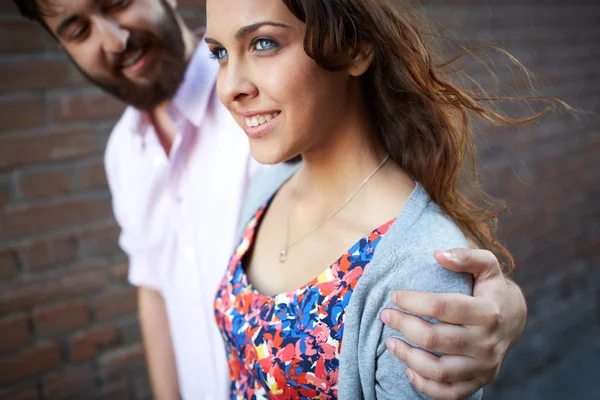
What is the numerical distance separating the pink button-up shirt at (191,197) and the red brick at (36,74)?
191 mm

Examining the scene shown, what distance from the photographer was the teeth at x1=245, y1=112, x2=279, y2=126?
1142 mm

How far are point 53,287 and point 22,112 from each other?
0.50m

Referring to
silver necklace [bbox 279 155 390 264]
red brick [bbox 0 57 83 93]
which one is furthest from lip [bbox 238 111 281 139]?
red brick [bbox 0 57 83 93]

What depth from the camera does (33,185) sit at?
4.94 ft

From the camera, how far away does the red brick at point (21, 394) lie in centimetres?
155

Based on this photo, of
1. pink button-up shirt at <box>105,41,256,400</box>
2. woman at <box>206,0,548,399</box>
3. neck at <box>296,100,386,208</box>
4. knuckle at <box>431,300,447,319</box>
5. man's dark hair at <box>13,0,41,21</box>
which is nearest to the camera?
knuckle at <box>431,300,447,319</box>

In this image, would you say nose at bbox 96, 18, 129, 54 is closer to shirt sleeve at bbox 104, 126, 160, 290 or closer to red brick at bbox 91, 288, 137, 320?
shirt sleeve at bbox 104, 126, 160, 290

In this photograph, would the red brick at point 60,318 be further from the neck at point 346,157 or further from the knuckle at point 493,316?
the knuckle at point 493,316

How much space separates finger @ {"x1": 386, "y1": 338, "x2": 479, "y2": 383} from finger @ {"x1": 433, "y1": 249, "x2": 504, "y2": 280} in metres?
0.16

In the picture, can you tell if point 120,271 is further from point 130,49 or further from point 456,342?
point 456,342

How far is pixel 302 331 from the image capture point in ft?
3.75

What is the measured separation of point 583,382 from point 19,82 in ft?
10.5

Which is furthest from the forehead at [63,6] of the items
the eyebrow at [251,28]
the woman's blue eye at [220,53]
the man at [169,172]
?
the eyebrow at [251,28]

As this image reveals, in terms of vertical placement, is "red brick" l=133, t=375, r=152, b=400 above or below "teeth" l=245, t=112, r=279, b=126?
below
